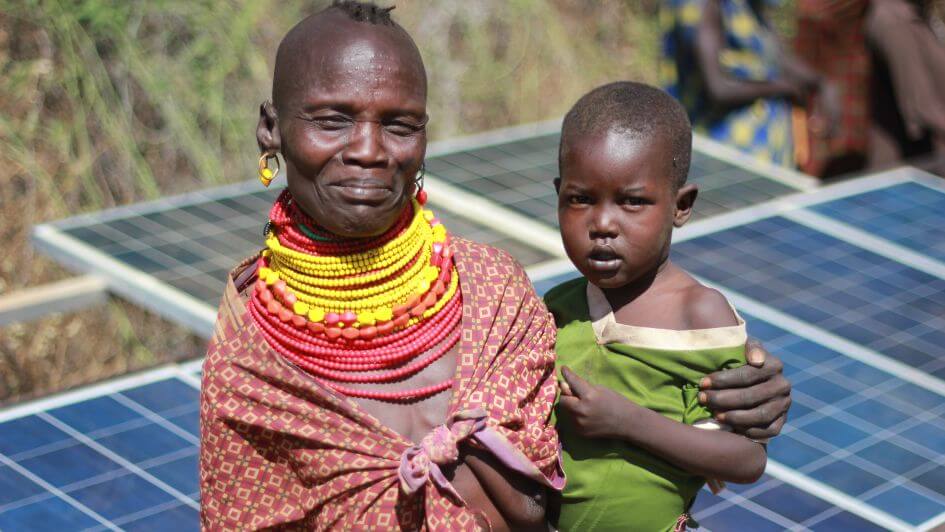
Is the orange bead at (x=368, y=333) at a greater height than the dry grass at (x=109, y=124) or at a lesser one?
greater

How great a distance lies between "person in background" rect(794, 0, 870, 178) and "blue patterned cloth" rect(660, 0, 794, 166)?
0.19 m

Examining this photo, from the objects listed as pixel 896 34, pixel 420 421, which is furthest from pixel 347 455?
pixel 896 34

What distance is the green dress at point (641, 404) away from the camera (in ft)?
9.43

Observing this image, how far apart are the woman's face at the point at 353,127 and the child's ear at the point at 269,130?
0.06 meters

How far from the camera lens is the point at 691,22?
21.4ft

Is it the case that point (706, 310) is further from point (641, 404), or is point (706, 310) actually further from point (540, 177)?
point (540, 177)

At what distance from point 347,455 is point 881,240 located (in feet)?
10.7

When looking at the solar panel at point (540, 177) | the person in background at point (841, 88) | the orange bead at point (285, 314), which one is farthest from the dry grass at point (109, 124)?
the orange bead at point (285, 314)

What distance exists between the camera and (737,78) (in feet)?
21.8

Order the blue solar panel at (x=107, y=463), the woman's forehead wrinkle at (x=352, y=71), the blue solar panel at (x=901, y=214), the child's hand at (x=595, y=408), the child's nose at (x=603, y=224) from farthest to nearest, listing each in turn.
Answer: the blue solar panel at (x=901, y=214) < the blue solar panel at (x=107, y=463) < the child's nose at (x=603, y=224) < the child's hand at (x=595, y=408) < the woman's forehead wrinkle at (x=352, y=71)

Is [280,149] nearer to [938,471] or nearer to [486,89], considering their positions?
[938,471]

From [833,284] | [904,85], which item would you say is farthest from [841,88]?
[833,284]

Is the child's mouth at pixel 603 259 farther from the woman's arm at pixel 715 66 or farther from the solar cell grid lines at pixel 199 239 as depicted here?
the woman's arm at pixel 715 66

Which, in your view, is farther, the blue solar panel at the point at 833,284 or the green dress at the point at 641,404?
the blue solar panel at the point at 833,284
